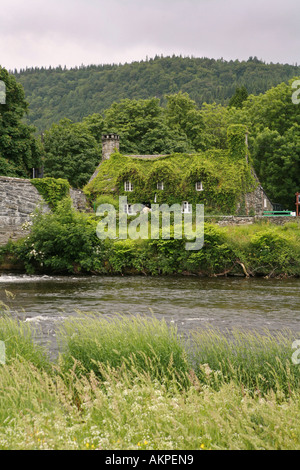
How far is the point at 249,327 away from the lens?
1473cm

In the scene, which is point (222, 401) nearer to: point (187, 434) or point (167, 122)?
point (187, 434)

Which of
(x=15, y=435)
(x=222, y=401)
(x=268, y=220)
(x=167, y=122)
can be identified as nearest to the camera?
(x=15, y=435)

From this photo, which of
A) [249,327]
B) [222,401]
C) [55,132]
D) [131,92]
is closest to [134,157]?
[55,132]

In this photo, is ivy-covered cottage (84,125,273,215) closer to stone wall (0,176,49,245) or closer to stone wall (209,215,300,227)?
stone wall (209,215,300,227)

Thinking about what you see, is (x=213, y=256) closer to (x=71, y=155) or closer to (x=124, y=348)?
(x=124, y=348)

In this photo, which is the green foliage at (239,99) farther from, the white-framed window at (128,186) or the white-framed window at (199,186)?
the white-framed window at (128,186)

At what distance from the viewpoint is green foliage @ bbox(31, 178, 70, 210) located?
3312cm

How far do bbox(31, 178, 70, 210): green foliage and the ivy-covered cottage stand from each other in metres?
6.06

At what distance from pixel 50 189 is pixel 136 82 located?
4712 inches

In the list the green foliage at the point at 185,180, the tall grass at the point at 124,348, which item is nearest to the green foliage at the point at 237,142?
the green foliage at the point at 185,180

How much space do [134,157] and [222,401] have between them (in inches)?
1567

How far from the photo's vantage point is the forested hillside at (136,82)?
130 metres

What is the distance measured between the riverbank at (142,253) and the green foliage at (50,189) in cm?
308

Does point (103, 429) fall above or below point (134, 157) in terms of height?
below
